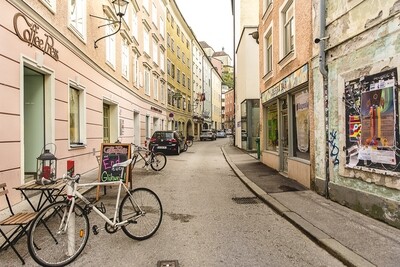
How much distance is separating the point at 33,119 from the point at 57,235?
5.09 m

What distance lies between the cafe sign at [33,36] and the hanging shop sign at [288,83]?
258 inches

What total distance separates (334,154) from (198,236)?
366cm

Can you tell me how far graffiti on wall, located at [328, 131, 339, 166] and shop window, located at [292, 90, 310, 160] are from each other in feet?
5.22

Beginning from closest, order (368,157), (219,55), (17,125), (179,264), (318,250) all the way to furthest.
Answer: (179,264)
(318,250)
(368,157)
(17,125)
(219,55)

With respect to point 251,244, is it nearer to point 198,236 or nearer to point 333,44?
point 198,236

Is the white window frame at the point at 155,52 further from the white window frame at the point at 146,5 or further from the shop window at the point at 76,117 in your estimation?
the shop window at the point at 76,117

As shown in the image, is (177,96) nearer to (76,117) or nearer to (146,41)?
(146,41)

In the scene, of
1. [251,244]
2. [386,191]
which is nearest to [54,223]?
[251,244]

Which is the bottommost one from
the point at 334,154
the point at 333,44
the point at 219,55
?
the point at 334,154

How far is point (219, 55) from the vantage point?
9612 centimetres

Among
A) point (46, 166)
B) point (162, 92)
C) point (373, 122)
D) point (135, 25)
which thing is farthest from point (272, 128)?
point (162, 92)

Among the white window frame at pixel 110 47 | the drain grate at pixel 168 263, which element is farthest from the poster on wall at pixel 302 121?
the white window frame at pixel 110 47

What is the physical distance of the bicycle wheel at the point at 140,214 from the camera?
4.61 meters

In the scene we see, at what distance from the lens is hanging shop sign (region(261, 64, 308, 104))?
8.47m
